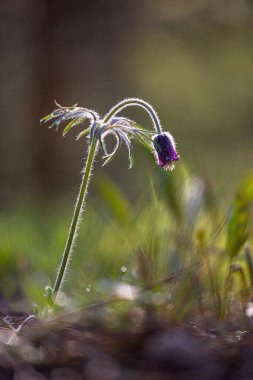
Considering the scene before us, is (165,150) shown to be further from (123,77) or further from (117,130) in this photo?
(123,77)

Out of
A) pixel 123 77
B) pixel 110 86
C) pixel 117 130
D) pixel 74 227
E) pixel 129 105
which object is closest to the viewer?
pixel 74 227

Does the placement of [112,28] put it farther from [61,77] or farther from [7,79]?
[7,79]

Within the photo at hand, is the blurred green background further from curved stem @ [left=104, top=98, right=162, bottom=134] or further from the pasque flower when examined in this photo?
curved stem @ [left=104, top=98, right=162, bottom=134]

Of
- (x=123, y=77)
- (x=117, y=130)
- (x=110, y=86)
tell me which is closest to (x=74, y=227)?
(x=117, y=130)

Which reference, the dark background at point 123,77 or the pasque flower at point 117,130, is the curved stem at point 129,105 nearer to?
the pasque flower at point 117,130

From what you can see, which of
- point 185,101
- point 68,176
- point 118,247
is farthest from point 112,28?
point 118,247

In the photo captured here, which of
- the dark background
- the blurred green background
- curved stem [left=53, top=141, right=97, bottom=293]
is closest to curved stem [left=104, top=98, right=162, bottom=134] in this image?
curved stem [left=53, top=141, right=97, bottom=293]

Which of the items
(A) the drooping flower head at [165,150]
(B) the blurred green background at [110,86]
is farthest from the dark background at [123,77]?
(A) the drooping flower head at [165,150]

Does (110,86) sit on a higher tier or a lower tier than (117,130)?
higher
